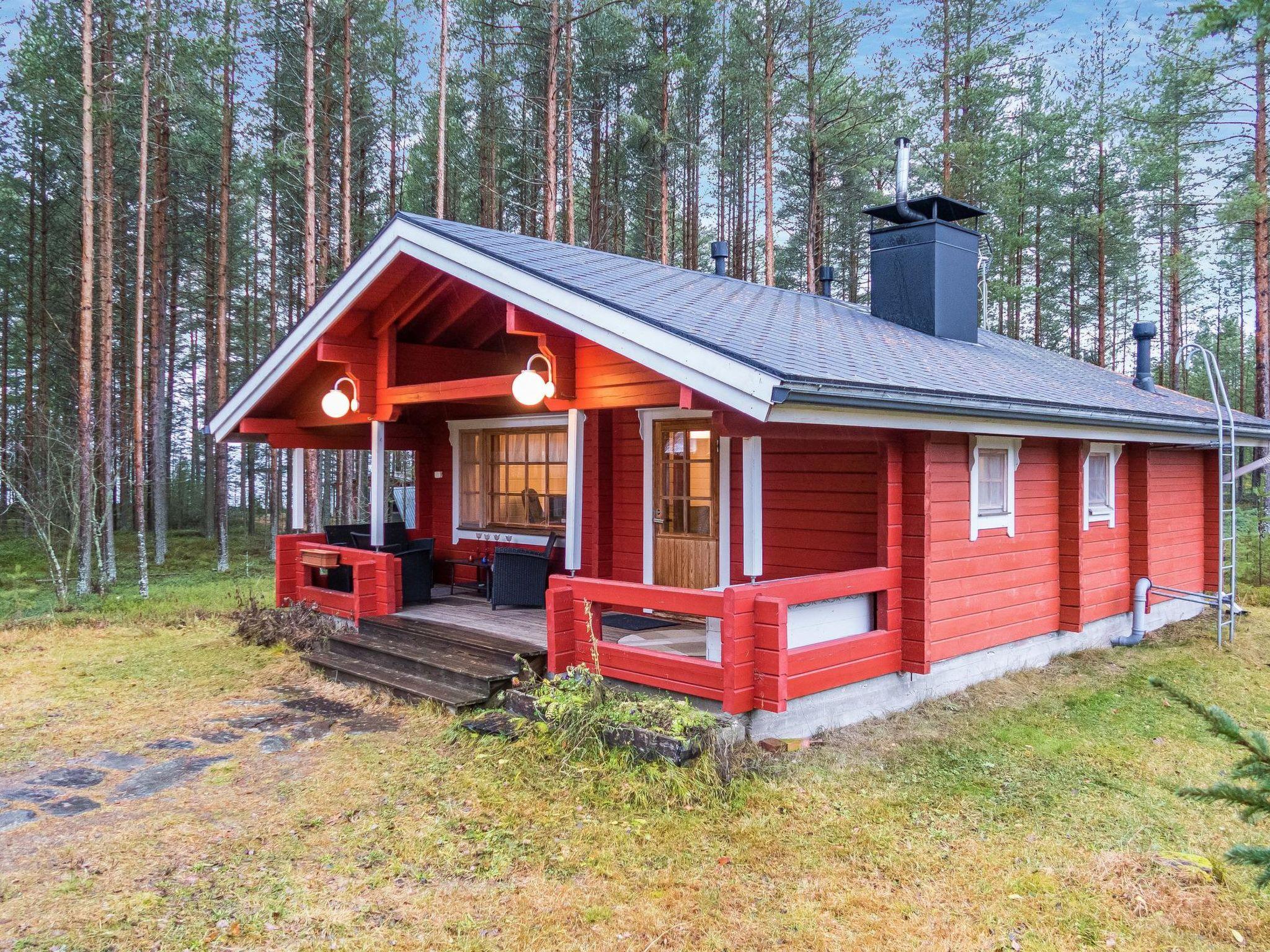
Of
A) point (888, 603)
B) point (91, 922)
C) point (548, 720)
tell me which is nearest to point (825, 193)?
point (888, 603)

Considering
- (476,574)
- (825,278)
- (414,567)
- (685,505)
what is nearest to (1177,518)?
(825,278)

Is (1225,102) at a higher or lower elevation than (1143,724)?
higher

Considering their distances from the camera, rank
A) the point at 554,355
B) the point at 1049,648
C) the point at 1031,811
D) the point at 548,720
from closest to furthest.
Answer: the point at 1031,811, the point at 548,720, the point at 554,355, the point at 1049,648

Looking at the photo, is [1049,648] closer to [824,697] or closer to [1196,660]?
[1196,660]

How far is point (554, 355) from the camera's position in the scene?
5.99m

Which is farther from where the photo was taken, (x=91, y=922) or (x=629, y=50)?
(x=629, y=50)

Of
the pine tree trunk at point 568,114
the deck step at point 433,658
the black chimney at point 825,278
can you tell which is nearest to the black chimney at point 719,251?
the black chimney at point 825,278

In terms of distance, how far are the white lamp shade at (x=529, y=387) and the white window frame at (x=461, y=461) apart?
1.98m

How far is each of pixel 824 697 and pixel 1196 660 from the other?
182 inches

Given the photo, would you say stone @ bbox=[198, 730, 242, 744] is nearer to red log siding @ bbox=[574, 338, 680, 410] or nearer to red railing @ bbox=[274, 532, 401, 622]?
red railing @ bbox=[274, 532, 401, 622]

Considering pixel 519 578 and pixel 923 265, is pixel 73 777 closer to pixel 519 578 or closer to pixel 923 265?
pixel 519 578

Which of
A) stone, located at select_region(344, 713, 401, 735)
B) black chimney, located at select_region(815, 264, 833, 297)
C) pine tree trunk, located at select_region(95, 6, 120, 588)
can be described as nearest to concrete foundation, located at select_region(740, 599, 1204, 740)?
stone, located at select_region(344, 713, 401, 735)

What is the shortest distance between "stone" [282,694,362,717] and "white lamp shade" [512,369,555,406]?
8.42ft

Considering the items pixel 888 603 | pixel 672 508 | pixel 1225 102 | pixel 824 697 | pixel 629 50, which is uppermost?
pixel 629 50
